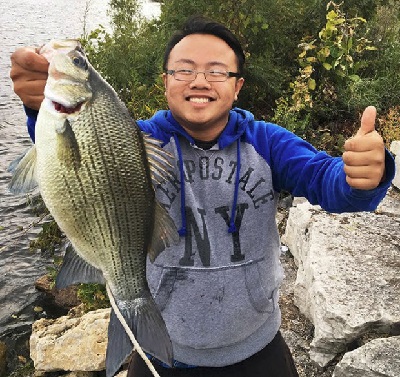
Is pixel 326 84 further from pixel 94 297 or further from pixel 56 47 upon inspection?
pixel 56 47

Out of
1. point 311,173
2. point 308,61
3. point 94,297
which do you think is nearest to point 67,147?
point 311,173

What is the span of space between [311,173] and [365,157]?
506mm

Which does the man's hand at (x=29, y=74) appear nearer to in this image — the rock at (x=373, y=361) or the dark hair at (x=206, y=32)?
the dark hair at (x=206, y=32)

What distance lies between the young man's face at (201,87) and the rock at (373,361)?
1.76m

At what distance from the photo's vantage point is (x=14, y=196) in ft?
30.2

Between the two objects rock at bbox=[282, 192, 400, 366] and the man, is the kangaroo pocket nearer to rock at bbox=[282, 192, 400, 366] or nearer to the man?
the man

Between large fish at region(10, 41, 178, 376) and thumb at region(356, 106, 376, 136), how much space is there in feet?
2.51

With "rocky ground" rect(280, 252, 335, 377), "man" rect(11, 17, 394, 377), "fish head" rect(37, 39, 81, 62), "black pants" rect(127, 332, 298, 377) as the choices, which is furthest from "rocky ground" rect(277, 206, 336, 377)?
"fish head" rect(37, 39, 81, 62)

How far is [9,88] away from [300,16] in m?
10.0

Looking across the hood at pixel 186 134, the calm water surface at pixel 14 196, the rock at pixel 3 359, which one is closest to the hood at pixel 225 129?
the hood at pixel 186 134

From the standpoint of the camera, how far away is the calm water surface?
670 centimetres

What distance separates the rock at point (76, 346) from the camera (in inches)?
182

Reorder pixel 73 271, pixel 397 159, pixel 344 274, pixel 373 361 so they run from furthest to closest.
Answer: pixel 397 159 < pixel 344 274 < pixel 373 361 < pixel 73 271

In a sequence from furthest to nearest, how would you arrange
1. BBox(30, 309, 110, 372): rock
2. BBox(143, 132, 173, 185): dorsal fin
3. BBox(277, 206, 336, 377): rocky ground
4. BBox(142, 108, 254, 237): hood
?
BBox(30, 309, 110, 372): rock
BBox(277, 206, 336, 377): rocky ground
BBox(142, 108, 254, 237): hood
BBox(143, 132, 173, 185): dorsal fin
